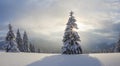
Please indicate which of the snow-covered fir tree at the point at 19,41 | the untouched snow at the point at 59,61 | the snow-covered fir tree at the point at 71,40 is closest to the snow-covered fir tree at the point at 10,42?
the snow-covered fir tree at the point at 19,41

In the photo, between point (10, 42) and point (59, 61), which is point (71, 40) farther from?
point (59, 61)

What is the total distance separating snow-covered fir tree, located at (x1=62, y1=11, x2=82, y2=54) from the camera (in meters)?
44.3

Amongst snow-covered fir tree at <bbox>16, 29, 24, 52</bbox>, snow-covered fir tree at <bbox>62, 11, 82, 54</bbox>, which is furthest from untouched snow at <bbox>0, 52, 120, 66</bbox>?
snow-covered fir tree at <bbox>16, 29, 24, 52</bbox>

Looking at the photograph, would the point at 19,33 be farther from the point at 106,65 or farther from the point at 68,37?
the point at 106,65

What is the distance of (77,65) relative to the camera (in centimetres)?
1463

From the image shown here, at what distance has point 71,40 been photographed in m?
44.5

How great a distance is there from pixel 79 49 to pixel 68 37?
3.22 metres

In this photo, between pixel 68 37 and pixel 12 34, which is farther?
pixel 12 34

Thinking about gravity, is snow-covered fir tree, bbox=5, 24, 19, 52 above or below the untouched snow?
above

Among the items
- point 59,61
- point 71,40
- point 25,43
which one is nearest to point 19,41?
point 25,43

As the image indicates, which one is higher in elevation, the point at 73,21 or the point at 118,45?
the point at 73,21

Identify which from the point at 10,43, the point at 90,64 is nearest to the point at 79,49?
the point at 10,43

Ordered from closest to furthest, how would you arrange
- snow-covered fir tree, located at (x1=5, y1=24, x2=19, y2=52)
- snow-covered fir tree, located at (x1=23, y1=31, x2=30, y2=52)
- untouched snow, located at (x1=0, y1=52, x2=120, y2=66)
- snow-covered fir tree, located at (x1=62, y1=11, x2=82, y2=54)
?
untouched snow, located at (x1=0, y1=52, x2=120, y2=66)
snow-covered fir tree, located at (x1=62, y1=11, x2=82, y2=54)
snow-covered fir tree, located at (x1=5, y1=24, x2=19, y2=52)
snow-covered fir tree, located at (x1=23, y1=31, x2=30, y2=52)

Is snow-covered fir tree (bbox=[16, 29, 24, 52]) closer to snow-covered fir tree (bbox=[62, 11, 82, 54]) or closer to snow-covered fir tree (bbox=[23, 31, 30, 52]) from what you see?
snow-covered fir tree (bbox=[23, 31, 30, 52])
